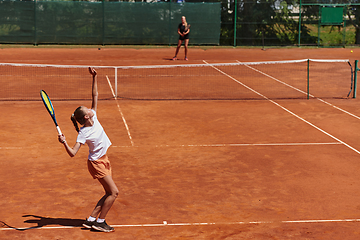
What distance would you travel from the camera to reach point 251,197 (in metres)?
7.89

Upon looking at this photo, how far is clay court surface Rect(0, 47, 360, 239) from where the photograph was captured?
6.83m

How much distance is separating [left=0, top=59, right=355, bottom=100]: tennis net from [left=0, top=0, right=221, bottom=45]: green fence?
7.89 metres

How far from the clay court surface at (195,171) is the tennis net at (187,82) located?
1.22m

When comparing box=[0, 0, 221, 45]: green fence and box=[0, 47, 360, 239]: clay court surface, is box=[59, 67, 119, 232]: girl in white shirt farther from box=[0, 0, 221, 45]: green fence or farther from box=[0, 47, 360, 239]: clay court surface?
box=[0, 0, 221, 45]: green fence

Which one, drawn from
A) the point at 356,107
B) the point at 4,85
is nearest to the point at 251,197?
the point at 356,107

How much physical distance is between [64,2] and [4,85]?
12772mm

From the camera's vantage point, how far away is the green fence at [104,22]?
95.7ft

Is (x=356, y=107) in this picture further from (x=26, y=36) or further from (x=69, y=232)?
(x=26, y=36)

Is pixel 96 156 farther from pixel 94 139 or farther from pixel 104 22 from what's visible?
pixel 104 22

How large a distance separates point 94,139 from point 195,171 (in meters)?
3.18

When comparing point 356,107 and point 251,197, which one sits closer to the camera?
point 251,197

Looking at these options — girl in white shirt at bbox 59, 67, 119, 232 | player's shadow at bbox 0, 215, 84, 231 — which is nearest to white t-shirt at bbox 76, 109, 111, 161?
girl in white shirt at bbox 59, 67, 119, 232

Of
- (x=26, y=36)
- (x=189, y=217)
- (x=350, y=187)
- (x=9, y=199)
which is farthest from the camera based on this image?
(x=26, y=36)

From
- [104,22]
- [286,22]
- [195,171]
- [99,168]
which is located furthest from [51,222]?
[286,22]
